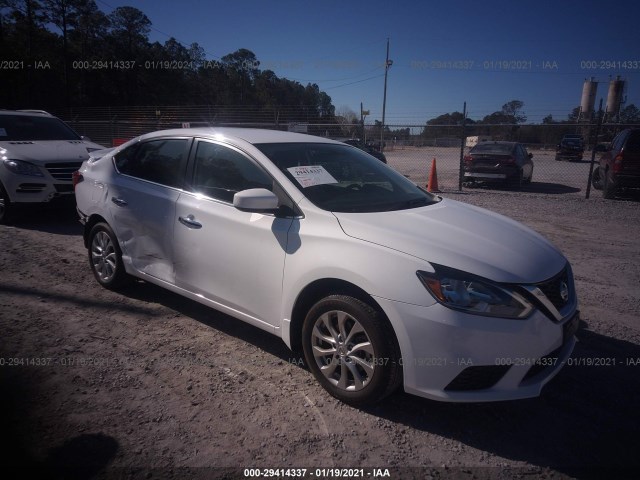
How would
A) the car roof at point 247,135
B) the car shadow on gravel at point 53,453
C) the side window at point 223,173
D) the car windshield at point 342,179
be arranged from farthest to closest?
the car roof at point 247,135 → the side window at point 223,173 → the car windshield at point 342,179 → the car shadow on gravel at point 53,453

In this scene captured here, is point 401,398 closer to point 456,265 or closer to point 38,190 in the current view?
point 456,265

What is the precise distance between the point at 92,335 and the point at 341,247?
7.69 ft

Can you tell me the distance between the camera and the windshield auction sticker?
123 inches

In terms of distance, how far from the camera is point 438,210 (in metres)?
3.31

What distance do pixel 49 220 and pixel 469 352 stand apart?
25.7ft

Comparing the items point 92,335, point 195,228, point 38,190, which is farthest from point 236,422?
point 38,190

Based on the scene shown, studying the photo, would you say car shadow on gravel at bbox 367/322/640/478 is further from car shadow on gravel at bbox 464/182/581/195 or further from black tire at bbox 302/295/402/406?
car shadow on gravel at bbox 464/182/581/195

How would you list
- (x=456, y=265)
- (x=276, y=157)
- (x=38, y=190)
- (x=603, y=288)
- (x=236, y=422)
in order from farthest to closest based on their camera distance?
(x=38, y=190) → (x=603, y=288) → (x=276, y=157) → (x=236, y=422) → (x=456, y=265)

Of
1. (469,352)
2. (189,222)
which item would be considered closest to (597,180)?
(469,352)

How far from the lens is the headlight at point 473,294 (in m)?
2.31

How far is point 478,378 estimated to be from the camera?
2.37 meters

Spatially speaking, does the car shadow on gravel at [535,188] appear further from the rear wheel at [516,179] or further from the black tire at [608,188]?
the black tire at [608,188]

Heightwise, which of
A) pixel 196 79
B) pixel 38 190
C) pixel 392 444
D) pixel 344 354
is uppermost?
pixel 196 79

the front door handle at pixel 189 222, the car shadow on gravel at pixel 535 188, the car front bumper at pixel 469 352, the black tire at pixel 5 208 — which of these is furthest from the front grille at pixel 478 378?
the car shadow on gravel at pixel 535 188
